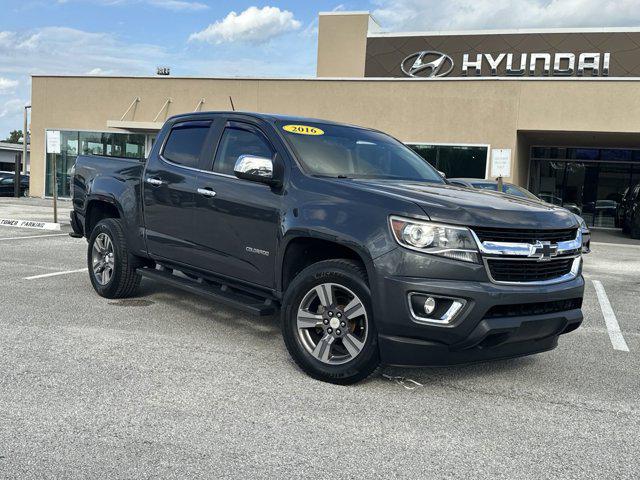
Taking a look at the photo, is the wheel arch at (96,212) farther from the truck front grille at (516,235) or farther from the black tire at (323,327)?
the truck front grille at (516,235)

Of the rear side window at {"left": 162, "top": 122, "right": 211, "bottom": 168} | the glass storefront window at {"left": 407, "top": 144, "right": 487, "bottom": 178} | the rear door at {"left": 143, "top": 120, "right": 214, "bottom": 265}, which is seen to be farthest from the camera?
the glass storefront window at {"left": 407, "top": 144, "right": 487, "bottom": 178}

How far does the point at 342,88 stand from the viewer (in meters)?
22.8

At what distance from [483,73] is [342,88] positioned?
22.2ft

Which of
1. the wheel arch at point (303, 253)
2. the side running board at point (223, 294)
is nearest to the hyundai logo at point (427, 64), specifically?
the side running board at point (223, 294)

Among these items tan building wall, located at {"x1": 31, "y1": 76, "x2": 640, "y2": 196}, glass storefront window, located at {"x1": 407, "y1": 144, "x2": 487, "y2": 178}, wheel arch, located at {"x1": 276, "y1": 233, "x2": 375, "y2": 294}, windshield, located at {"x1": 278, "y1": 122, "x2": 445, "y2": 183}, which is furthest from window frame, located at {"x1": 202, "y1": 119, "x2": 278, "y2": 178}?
tan building wall, located at {"x1": 31, "y1": 76, "x2": 640, "y2": 196}

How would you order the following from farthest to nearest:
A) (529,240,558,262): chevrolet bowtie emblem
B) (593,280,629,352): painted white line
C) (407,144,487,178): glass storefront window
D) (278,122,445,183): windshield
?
(407,144,487,178): glass storefront window
(593,280,629,352): painted white line
(278,122,445,183): windshield
(529,240,558,262): chevrolet bowtie emblem

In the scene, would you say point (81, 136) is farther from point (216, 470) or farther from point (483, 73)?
point (216, 470)

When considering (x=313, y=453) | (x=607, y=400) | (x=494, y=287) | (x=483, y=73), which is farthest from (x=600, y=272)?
(x=483, y=73)

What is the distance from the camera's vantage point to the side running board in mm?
4805

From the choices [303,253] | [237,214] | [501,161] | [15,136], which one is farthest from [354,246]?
[15,136]

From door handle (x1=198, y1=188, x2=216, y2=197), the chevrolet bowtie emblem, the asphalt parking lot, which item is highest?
door handle (x1=198, y1=188, x2=216, y2=197)

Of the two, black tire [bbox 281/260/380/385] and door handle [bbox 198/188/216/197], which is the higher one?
door handle [bbox 198/188/216/197]

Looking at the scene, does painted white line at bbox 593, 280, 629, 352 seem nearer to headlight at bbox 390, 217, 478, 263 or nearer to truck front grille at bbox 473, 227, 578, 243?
truck front grille at bbox 473, 227, 578, 243

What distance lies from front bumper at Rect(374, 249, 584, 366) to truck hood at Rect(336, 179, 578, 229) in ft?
0.93
